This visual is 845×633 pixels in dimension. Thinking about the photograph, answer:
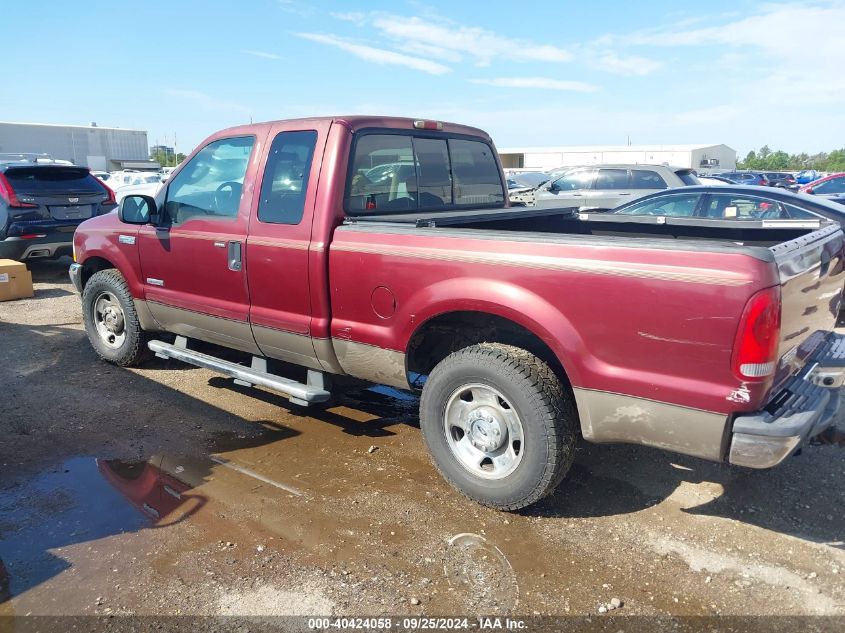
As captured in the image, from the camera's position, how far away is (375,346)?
12.9ft

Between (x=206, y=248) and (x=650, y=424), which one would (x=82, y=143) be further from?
(x=650, y=424)

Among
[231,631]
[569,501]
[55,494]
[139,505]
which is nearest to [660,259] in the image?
[569,501]

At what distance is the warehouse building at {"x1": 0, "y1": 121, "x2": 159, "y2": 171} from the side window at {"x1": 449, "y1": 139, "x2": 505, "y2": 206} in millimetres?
54056

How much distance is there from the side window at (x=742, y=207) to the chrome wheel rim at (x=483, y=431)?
5291mm

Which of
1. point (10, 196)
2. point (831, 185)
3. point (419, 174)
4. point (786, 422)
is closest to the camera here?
point (786, 422)

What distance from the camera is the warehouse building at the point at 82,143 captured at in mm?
59344

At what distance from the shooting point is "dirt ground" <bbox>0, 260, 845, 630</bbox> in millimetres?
2912

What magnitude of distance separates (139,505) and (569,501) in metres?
2.42

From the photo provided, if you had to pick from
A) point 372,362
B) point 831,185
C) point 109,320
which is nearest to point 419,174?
point 372,362

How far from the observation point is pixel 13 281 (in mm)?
8844

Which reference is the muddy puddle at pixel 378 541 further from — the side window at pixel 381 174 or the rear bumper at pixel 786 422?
the side window at pixel 381 174

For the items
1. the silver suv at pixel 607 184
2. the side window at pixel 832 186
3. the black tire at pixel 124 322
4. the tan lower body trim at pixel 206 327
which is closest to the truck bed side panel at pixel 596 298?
the tan lower body trim at pixel 206 327

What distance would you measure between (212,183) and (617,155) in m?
49.5

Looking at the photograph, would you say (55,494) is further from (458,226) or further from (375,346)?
(458,226)
